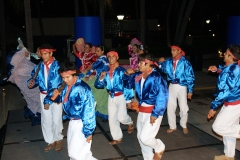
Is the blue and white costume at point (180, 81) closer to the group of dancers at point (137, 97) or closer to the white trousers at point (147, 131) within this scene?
the group of dancers at point (137, 97)

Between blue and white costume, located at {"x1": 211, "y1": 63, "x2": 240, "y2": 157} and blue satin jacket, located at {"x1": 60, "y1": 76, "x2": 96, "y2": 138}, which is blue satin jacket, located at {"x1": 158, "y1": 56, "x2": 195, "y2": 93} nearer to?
blue and white costume, located at {"x1": 211, "y1": 63, "x2": 240, "y2": 157}

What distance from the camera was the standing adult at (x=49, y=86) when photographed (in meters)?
5.69

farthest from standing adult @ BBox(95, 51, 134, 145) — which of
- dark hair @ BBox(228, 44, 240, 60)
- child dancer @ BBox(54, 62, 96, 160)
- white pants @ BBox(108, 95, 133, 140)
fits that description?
dark hair @ BBox(228, 44, 240, 60)

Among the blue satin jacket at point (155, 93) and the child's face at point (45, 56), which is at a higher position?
the child's face at point (45, 56)

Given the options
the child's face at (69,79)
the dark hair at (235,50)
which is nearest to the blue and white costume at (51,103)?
the child's face at (69,79)

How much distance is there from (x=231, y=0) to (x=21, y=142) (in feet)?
112

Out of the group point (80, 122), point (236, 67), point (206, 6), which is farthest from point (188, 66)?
point (206, 6)

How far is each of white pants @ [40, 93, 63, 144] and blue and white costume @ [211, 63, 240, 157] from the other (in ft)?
8.77

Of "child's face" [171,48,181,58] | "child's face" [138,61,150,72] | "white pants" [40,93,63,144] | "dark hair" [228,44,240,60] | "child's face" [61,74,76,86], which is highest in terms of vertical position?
"dark hair" [228,44,240,60]

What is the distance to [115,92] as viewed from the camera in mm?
6012

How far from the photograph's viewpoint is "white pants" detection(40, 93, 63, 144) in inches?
225

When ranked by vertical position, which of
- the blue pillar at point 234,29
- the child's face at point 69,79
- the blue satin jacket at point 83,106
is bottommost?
the blue satin jacket at point 83,106

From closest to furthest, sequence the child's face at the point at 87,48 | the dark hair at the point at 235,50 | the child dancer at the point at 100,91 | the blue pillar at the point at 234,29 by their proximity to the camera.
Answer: the dark hair at the point at 235,50 < the child dancer at the point at 100,91 < the child's face at the point at 87,48 < the blue pillar at the point at 234,29

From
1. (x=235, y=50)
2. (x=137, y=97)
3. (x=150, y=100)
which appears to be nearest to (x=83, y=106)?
(x=150, y=100)
